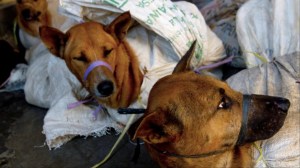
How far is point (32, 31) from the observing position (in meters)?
4.86

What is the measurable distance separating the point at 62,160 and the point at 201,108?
1643mm

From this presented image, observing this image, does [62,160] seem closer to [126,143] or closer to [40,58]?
[126,143]

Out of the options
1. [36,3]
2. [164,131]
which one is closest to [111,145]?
[164,131]

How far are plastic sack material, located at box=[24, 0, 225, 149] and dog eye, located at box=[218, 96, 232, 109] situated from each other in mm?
1415

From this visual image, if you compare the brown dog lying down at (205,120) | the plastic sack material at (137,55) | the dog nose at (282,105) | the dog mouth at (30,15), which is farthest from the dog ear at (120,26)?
the dog mouth at (30,15)

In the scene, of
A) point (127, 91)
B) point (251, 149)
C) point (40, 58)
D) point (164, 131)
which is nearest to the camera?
point (164, 131)

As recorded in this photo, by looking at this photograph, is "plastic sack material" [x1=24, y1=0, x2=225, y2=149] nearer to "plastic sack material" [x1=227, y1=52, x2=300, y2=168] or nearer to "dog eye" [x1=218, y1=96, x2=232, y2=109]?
"plastic sack material" [x1=227, y1=52, x2=300, y2=168]

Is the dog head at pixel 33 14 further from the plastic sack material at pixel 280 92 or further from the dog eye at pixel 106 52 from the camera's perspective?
the plastic sack material at pixel 280 92

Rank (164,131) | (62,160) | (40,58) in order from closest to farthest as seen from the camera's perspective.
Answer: (164,131) → (62,160) → (40,58)

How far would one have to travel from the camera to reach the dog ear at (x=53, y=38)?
3152mm

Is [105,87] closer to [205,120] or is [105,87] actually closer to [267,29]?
[205,120]

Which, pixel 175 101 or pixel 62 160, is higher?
pixel 175 101

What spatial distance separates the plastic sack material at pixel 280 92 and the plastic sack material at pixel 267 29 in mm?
413

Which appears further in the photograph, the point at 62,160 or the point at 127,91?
the point at 127,91
